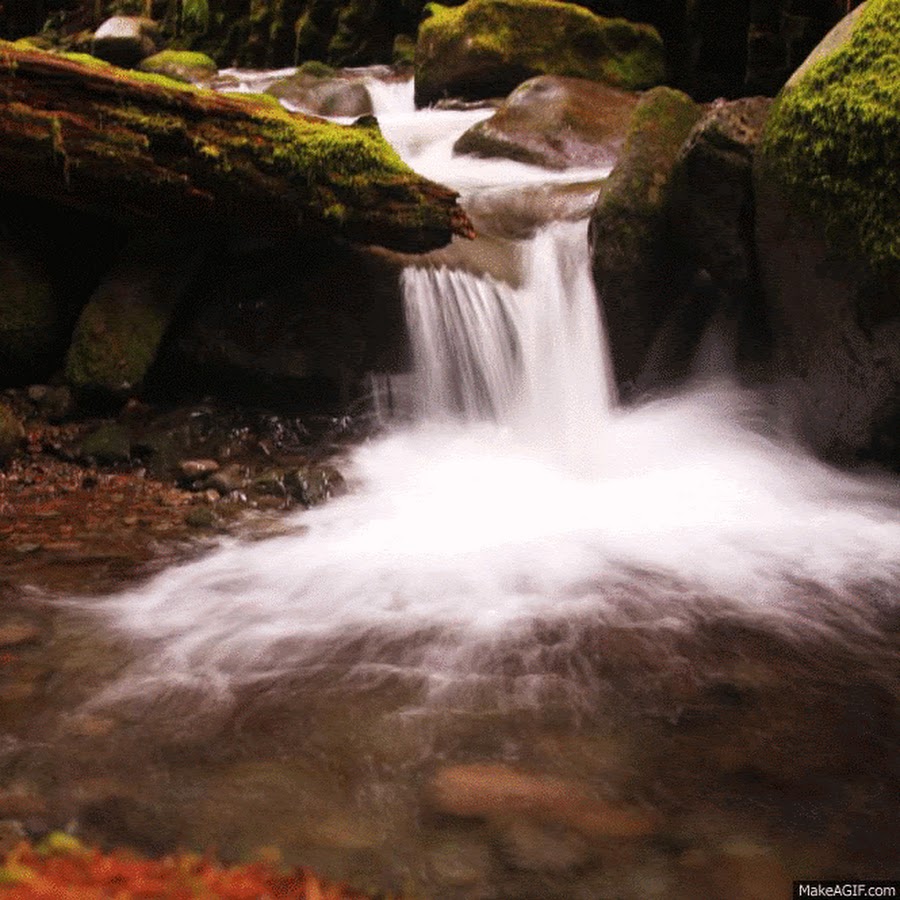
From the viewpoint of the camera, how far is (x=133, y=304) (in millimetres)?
6223

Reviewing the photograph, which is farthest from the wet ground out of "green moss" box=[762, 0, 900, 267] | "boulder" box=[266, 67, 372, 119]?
"boulder" box=[266, 67, 372, 119]

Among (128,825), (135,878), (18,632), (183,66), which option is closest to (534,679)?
(128,825)

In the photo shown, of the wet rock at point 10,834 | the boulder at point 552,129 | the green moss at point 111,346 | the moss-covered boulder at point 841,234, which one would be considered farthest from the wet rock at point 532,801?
the boulder at point 552,129

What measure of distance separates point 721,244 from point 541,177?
358cm

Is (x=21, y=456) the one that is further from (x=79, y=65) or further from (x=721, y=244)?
(x=721, y=244)

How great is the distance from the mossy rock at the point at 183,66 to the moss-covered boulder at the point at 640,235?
12024mm

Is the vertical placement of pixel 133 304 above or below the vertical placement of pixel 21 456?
above

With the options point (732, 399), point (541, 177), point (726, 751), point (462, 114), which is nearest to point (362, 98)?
point (462, 114)

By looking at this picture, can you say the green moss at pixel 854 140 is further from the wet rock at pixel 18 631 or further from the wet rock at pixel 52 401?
the wet rock at pixel 52 401

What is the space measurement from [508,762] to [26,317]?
5.50 m

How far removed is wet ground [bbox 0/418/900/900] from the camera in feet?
6.50

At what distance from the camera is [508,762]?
94.0 inches

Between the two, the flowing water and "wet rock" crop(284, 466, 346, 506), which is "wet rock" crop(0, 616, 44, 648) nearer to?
the flowing water

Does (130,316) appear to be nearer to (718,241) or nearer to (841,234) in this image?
(718,241)
